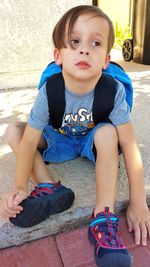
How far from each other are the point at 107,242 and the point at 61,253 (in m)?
0.27

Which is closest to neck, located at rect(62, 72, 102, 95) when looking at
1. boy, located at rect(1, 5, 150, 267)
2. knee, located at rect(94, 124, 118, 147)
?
boy, located at rect(1, 5, 150, 267)

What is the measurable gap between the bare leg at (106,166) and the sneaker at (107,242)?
6cm

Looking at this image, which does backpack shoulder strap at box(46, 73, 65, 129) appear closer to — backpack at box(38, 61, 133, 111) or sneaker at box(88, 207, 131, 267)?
backpack at box(38, 61, 133, 111)

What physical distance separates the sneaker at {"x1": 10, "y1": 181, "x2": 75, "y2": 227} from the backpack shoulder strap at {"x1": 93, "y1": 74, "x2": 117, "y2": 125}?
1.39ft

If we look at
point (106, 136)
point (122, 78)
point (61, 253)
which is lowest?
point (61, 253)

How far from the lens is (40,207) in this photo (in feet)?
5.37

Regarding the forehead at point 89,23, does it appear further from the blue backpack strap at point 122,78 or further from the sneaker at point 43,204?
the sneaker at point 43,204

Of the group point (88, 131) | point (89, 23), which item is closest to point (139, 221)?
point (88, 131)

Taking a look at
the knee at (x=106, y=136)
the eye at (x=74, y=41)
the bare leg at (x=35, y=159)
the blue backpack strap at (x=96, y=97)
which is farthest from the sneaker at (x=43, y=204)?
the eye at (x=74, y=41)

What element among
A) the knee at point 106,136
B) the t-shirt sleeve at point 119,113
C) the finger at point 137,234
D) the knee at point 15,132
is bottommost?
the finger at point 137,234

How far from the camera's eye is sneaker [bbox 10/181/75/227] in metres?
1.62

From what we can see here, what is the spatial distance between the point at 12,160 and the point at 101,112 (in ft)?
2.48

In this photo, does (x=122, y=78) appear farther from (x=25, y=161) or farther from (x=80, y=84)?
(x=25, y=161)

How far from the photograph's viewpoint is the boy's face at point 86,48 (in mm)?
1661
